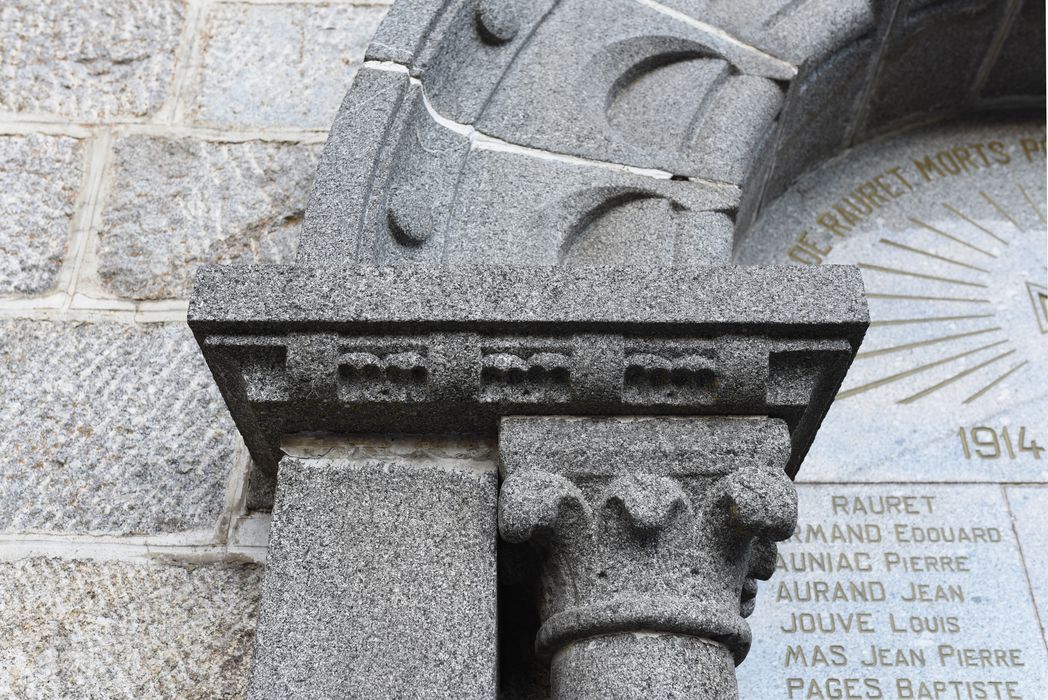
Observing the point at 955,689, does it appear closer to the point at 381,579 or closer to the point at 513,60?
the point at 381,579

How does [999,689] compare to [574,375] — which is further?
[999,689]

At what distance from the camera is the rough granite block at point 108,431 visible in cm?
214

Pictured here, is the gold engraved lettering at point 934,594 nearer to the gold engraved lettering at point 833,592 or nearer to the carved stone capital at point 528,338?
the gold engraved lettering at point 833,592

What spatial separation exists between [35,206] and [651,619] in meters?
1.64

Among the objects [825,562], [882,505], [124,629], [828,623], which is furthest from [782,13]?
[124,629]

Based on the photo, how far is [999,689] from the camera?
217 cm

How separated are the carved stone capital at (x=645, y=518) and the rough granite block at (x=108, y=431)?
671 mm

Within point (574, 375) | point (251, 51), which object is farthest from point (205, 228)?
point (574, 375)

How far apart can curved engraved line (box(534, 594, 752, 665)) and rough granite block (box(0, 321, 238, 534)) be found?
2.48 ft

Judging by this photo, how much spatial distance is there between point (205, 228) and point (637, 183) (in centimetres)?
90

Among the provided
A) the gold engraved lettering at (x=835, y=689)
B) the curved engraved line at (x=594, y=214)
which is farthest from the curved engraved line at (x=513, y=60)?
the gold engraved lettering at (x=835, y=689)

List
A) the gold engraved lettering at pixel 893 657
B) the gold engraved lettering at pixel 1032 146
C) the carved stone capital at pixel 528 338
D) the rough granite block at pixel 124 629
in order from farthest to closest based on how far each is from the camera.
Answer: the gold engraved lettering at pixel 1032 146
the gold engraved lettering at pixel 893 657
the rough granite block at pixel 124 629
the carved stone capital at pixel 528 338

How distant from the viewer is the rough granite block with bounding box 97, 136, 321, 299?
2461mm

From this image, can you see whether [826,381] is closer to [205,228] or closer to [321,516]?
[321,516]
